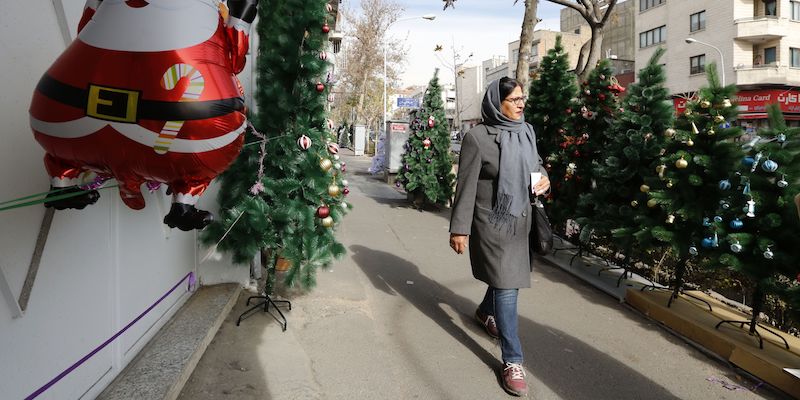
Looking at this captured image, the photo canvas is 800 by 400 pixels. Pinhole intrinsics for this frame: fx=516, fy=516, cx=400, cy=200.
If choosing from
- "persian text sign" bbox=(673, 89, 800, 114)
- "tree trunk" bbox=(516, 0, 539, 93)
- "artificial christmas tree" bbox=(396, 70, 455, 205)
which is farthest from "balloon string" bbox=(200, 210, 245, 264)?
"persian text sign" bbox=(673, 89, 800, 114)

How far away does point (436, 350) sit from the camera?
401cm

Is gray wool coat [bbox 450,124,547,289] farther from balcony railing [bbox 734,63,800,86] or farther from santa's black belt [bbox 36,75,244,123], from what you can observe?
balcony railing [bbox 734,63,800,86]

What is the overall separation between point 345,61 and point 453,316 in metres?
34.7

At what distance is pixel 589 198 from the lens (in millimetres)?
5902

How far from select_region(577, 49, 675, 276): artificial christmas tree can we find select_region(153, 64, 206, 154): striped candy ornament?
4.21 meters

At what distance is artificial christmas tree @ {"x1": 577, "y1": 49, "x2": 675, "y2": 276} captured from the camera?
5.07 m

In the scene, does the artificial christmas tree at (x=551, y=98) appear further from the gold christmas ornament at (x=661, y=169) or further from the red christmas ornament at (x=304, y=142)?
the red christmas ornament at (x=304, y=142)

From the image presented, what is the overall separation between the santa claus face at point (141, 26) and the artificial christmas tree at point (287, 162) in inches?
85.1

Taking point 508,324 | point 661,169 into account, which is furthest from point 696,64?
point 508,324

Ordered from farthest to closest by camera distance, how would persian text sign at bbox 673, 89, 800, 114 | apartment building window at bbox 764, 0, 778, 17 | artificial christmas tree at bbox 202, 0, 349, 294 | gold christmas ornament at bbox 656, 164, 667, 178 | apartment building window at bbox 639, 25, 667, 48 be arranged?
apartment building window at bbox 639, 25, 667, 48, apartment building window at bbox 764, 0, 778, 17, persian text sign at bbox 673, 89, 800, 114, gold christmas ornament at bbox 656, 164, 667, 178, artificial christmas tree at bbox 202, 0, 349, 294

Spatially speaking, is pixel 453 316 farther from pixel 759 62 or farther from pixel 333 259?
pixel 759 62

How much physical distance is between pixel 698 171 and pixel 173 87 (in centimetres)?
426

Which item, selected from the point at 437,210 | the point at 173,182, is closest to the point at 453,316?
the point at 173,182

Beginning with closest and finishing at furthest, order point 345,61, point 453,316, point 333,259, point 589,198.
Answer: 1. point 333,259
2. point 453,316
3. point 589,198
4. point 345,61
